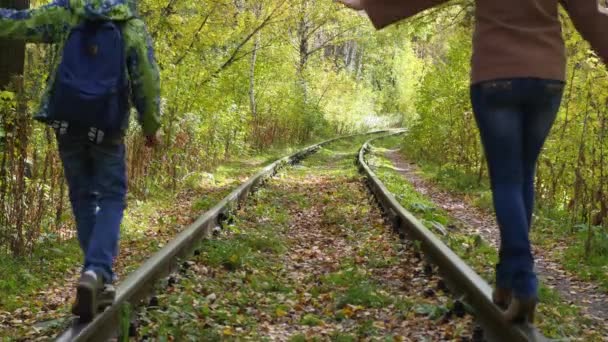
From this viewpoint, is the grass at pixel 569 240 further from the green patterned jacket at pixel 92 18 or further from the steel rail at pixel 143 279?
the green patterned jacket at pixel 92 18

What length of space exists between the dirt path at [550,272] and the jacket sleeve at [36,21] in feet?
11.6

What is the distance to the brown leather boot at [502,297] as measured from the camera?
359 cm

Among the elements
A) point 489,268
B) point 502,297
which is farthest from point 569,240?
point 502,297

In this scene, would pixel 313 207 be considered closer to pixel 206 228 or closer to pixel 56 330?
pixel 206 228

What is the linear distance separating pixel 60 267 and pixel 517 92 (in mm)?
4141

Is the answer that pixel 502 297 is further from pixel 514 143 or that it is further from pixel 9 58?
pixel 9 58

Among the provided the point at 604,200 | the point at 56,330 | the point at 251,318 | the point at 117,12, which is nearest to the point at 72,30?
the point at 117,12

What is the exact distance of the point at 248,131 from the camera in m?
22.0

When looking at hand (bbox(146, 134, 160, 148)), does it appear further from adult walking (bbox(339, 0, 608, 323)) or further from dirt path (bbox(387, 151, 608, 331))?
dirt path (bbox(387, 151, 608, 331))

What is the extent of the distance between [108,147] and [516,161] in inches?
82.1

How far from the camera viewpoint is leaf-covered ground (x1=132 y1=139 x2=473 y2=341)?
4.12 m

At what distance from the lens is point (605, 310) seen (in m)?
5.01

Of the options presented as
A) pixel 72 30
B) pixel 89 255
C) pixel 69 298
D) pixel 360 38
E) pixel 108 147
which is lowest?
pixel 69 298

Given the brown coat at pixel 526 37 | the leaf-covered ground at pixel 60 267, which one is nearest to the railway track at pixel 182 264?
the leaf-covered ground at pixel 60 267
